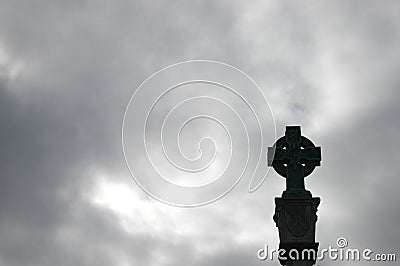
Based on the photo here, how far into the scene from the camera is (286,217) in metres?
14.3

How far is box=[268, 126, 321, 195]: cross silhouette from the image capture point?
49.1 feet

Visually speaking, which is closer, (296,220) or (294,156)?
(296,220)

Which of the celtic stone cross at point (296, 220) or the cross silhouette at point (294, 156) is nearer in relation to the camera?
the celtic stone cross at point (296, 220)

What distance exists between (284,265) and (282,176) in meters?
2.16

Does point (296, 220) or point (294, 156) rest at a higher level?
point (294, 156)

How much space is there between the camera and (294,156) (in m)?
15.1

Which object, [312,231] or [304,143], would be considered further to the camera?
[304,143]

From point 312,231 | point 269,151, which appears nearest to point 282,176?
point 269,151

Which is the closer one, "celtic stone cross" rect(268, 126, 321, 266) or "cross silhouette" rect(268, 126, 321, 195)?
"celtic stone cross" rect(268, 126, 321, 266)

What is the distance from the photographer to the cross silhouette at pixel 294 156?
15.0 m

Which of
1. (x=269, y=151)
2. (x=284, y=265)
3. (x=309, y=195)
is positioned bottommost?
(x=284, y=265)

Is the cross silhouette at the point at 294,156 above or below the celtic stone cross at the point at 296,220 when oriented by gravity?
above

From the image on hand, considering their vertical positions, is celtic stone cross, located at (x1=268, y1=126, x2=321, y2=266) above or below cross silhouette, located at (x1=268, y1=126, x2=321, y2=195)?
below

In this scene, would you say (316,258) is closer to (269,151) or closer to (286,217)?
(286,217)
